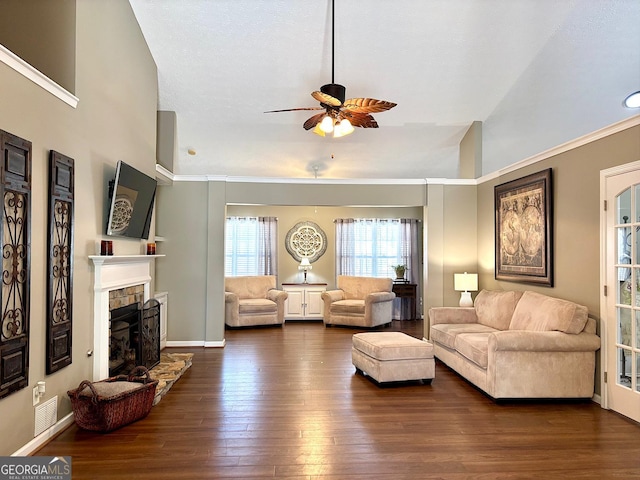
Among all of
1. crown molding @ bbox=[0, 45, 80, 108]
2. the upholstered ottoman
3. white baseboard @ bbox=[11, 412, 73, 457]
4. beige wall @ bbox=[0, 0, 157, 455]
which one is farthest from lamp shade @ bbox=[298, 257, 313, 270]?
crown molding @ bbox=[0, 45, 80, 108]

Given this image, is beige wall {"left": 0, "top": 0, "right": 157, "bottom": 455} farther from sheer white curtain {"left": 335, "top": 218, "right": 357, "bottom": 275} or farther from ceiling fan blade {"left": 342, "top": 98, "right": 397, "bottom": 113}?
sheer white curtain {"left": 335, "top": 218, "right": 357, "bottom": 275}

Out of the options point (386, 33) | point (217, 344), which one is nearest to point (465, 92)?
point (386, 33)

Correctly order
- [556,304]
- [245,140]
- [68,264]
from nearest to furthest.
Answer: [68,264] < [556,304] < [245,140]

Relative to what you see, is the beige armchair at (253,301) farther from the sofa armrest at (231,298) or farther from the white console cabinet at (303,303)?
the white console cabinet at (303,303)

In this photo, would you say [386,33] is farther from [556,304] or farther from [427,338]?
[427,338]

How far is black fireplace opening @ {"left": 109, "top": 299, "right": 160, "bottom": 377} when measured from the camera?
418 cm

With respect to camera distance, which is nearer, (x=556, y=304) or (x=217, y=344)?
(x=556, y=304)

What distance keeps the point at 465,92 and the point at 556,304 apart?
3.08m

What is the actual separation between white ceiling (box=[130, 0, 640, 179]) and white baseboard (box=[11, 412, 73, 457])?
157 inches

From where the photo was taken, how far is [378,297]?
794 centimetres

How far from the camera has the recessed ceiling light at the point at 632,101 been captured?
5.39 meters

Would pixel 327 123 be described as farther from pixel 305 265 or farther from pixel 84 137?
pixel 305 265

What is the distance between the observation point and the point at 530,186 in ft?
16.1

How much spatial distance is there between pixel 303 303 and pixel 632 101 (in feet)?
19.9
